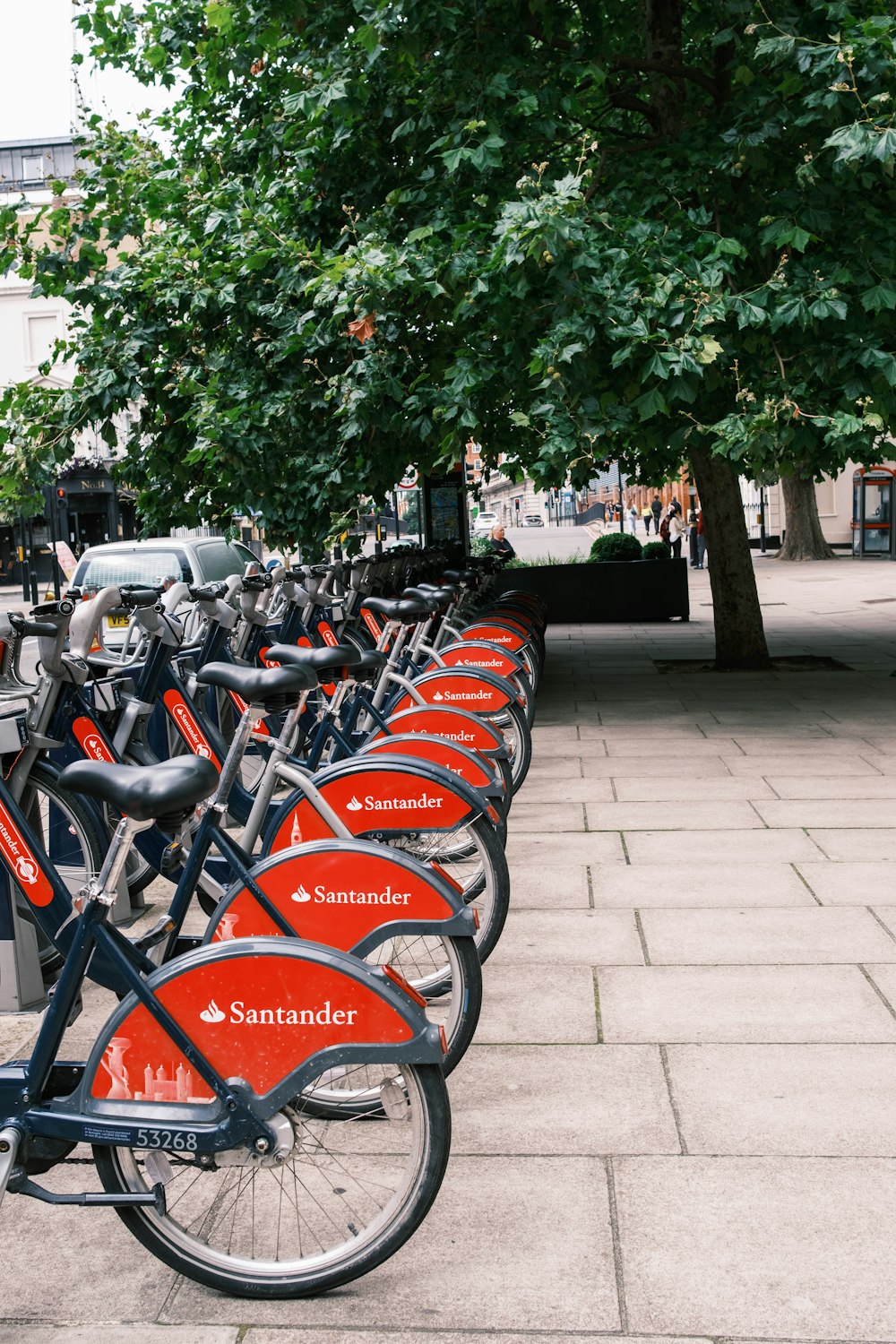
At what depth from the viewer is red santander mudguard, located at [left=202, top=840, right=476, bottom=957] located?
342 cm

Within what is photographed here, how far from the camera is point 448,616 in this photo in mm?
9047

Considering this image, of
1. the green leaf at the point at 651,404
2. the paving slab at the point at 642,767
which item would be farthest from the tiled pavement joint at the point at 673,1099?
the green leaf at the point at 651,404

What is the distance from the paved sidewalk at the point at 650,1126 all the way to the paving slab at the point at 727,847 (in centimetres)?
2

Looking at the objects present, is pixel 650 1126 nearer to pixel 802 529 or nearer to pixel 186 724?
pixel 186 724

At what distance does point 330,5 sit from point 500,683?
238 inches

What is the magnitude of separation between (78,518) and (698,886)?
41.6m

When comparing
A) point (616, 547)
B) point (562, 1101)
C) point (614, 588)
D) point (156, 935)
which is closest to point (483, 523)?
point (616, 547)

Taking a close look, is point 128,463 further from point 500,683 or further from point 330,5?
point 500,683

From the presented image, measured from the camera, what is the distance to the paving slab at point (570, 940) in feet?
15.7

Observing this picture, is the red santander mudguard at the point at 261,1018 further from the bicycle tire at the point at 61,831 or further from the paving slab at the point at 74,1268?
the bicycle tire at the point at 61,831

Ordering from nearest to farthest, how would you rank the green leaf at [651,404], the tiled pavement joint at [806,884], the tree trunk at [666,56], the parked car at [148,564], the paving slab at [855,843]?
the tiled pavement joint at [806,884]
the paving slab at [855,843]
the green leaf at [651,404]
the tree trunk at [666,56]
the parked car at [148,564]

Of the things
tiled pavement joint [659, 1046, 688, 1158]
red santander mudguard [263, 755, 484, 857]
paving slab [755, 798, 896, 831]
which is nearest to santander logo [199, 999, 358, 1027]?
tiled pavement joint [659, 1046, 688, 1158]

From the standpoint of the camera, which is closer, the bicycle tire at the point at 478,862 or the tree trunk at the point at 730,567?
the bicycle tire at the point at 478,862

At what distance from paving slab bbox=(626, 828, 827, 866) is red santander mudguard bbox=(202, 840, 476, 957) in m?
2.54
